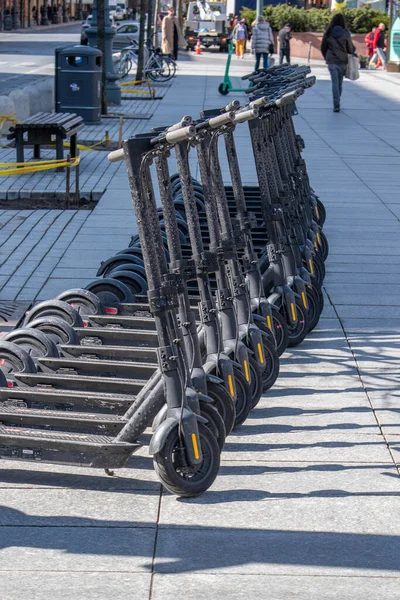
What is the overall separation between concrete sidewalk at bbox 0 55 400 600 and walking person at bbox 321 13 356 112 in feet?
49.8

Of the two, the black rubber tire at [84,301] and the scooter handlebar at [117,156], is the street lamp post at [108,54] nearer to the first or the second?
the black rubber tire at [84,301]

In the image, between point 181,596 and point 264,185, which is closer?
point 181,596

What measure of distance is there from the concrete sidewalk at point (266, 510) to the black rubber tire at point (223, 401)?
7.8 inches

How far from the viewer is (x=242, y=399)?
4.99m

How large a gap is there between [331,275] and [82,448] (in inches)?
174

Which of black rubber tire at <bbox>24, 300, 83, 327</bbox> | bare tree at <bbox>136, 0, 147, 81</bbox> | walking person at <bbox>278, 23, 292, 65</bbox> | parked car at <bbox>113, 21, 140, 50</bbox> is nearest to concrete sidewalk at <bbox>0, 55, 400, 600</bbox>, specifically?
black rubber tire at <bbox>24, 300, 83, 327</bbox>

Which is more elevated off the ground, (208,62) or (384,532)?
(384,532)

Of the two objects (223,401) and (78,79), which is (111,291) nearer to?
(223,401)

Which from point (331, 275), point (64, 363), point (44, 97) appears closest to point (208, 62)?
point (44, 97)

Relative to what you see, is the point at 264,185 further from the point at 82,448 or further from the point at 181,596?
the point at 181,596

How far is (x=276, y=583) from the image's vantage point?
143 inches

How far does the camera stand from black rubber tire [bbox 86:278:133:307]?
6.35 meters

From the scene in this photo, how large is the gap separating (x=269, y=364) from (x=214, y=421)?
41.5 inches

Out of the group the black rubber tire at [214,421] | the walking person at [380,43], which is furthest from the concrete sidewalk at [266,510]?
the walking person at [380,43]
